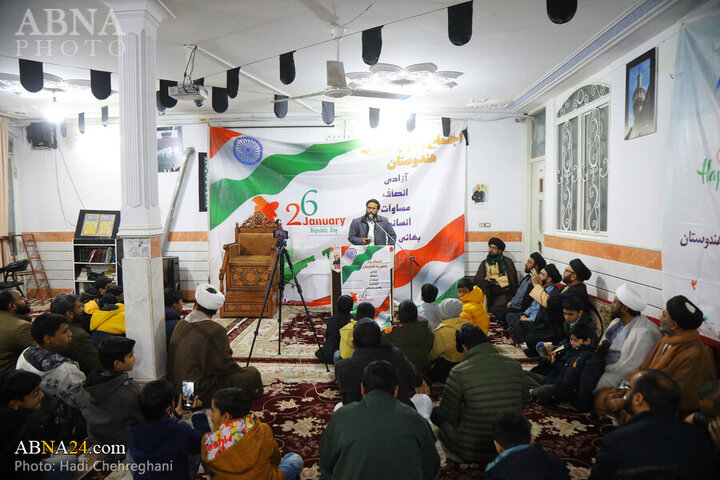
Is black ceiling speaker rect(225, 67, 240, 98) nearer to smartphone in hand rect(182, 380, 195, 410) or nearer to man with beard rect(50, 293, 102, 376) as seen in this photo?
man with beard rect(50, 293, 102, 376)

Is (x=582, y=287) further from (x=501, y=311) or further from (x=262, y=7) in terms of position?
(x=262, y=7)

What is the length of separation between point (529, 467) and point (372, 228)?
4.71m

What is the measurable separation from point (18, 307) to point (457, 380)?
285 cm

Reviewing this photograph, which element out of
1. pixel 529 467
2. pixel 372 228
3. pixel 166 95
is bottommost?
pixel 529 467

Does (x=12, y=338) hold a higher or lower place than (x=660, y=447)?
higher

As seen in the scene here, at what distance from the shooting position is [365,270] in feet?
16.7

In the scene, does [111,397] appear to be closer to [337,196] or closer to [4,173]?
[337,196]

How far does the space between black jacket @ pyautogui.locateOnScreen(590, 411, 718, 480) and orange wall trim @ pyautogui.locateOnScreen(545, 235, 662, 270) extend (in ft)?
7.76

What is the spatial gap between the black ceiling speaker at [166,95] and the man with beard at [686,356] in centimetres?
478

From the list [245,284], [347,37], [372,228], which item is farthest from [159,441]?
[372,228]

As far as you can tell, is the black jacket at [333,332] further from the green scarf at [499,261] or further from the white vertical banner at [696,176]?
the green scarf at [499,261]

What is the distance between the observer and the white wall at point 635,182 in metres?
3.56

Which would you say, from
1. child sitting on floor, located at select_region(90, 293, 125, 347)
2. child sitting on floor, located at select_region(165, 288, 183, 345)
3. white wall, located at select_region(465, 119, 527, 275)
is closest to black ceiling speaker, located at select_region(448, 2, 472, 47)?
child sitting on floor, located at select_region(165, 288, 183, 345)

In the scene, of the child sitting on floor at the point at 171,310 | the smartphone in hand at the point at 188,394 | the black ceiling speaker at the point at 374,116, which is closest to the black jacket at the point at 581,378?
the smartphone in hand at the point at 188,394
